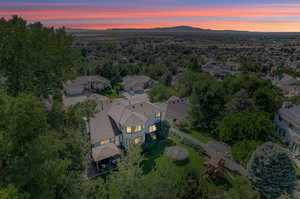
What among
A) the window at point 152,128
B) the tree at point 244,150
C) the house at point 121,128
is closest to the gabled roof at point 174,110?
the window at point 152,128

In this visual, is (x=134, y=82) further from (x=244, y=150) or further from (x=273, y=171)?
(x=273, y=171)

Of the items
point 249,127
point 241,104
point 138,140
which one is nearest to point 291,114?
point 241,104

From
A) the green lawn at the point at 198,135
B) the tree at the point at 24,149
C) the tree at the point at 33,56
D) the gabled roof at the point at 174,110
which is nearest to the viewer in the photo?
the tree at the point at 24,149

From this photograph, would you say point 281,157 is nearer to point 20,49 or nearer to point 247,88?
point 247,88

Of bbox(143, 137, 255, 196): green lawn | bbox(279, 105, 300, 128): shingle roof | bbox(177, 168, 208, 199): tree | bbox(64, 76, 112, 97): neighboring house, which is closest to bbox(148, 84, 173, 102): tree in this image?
bbox(143, 137, 255, 196): green lawn

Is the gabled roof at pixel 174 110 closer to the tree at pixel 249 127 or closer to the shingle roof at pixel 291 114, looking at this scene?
the tree at pixel 249 127

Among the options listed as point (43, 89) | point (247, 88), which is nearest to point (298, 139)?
point (247, 88)

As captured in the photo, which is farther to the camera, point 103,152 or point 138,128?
point 138,128

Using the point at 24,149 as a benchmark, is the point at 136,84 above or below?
below

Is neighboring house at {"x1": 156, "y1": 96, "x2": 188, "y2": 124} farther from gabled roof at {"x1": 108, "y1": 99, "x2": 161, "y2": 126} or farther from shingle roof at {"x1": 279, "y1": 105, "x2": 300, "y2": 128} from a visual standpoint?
shingle roof at {"x1": 279, "y1": 105, "x2": 300, "y2": 128}
